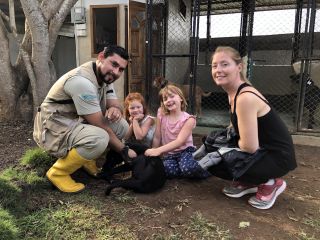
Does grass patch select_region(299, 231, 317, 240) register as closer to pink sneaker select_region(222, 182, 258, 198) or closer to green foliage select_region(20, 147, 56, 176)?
pink sneaker select_region(222, 182, 258, 198)

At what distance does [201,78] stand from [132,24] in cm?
269

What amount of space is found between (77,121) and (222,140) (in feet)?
4.28

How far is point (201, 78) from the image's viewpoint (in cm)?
833

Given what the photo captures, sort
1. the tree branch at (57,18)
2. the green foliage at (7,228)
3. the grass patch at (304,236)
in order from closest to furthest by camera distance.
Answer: the green foliage at (7,228) < the grass patch at (304,236) < the tree branch at (57,18)

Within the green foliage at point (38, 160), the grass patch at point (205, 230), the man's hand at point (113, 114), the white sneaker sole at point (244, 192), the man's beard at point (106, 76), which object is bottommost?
the grass patch at point (205, 230)

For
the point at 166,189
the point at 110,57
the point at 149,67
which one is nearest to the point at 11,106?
the point at 149,67

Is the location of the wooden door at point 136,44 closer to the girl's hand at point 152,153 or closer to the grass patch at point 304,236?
the girl's hand at point 152,153

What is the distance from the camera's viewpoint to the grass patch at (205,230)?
7.29 feet

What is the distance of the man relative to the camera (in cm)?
276

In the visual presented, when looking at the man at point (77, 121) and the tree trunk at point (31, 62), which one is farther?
the tree trunk at point (31, 62)

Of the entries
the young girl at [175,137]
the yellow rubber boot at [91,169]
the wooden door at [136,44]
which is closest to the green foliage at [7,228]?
the yellow rubber boot at [91,169]

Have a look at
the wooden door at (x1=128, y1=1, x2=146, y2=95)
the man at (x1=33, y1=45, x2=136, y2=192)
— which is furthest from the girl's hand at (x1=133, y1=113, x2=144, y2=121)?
the wooden door at (x1=128, y1=1, x2=146, y2=95)

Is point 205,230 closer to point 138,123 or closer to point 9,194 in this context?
point 138,123

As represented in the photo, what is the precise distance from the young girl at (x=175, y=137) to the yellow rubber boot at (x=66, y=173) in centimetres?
76
